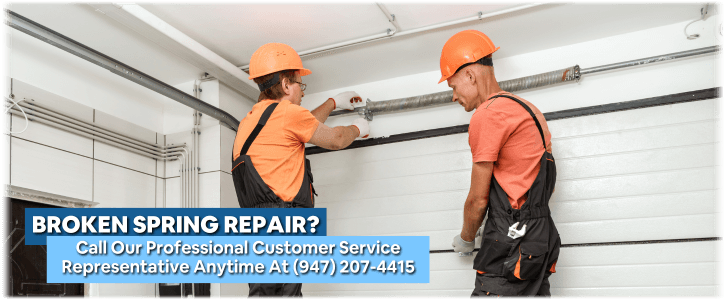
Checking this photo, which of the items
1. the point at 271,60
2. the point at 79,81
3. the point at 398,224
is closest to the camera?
the point at 271,60

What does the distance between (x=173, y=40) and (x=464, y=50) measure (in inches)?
73.2

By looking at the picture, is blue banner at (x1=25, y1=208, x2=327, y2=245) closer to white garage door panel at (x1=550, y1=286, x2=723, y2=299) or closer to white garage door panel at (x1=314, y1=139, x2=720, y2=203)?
white garage door panel at (x1=314, y1=139, x2=720, y2=203)

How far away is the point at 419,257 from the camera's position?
4.15m

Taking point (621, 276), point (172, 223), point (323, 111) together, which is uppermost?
point (323, 111)

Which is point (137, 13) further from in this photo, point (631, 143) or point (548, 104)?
point (631, 143)

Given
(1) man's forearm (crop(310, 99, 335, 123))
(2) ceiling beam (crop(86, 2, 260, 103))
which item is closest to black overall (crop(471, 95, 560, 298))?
(1) man's forearm (crop(310, 99, 335, 123))

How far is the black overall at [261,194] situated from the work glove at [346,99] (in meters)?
1.18

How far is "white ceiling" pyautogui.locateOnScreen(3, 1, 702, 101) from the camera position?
136 inches

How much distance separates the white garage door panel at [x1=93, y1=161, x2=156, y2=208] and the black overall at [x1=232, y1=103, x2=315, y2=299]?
3.98 feet

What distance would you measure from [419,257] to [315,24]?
72.5 inches

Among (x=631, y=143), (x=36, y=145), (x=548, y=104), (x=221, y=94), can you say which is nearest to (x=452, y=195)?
(x=548, y=104)

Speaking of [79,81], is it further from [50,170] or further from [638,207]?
[638,207]

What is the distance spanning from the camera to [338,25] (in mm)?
3707

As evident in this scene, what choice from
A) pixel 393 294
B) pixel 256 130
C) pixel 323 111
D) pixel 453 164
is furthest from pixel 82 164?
pixel 453 164
